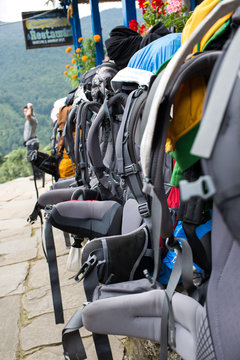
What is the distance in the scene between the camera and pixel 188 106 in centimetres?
80

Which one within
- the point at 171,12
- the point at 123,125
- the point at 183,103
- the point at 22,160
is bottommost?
the point at 22,160

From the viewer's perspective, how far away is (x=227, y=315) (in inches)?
31.8

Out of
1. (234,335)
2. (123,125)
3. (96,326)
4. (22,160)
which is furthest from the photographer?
(22,160)

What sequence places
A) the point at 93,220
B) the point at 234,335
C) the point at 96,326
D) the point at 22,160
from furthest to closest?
the point at 22,160
the point at 93,220
the point at 96,326
the point at 234,335

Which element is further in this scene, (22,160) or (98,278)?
(22,160)

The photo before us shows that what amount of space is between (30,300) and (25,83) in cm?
2388

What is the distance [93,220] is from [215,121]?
4.84 feet

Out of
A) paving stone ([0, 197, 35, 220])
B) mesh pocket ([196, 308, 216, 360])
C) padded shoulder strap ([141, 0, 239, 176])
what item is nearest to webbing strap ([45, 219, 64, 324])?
mesh pocket ([196, 308, 216, 360])

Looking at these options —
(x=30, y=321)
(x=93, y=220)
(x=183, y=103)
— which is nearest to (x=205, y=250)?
(x=183, y=103)

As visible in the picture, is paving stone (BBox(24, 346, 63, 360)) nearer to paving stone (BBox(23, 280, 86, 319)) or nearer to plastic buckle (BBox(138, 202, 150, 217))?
paving stone (BBox(23, 280, 86, 319))

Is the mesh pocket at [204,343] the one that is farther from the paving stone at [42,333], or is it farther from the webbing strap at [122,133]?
the paving stone at [42,333]

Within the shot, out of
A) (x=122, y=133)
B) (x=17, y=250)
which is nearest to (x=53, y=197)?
(x=122, y=133)

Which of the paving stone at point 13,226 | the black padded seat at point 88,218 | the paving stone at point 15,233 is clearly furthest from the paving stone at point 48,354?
the paving stone at point 13,226

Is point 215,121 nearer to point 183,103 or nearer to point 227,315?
point 183,103
